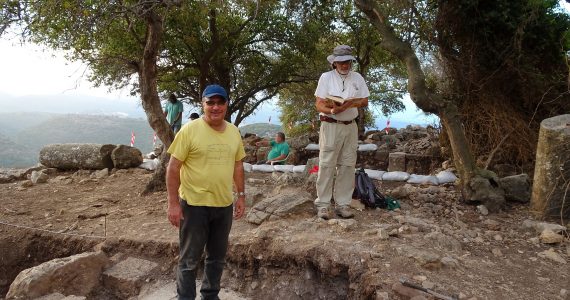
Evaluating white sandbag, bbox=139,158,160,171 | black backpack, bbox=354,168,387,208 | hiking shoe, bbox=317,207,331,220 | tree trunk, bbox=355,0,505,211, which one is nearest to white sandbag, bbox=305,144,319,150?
white sandbag, bbox=139,158,160,171

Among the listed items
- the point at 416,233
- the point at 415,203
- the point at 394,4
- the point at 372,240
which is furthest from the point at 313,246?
the point at 394,4

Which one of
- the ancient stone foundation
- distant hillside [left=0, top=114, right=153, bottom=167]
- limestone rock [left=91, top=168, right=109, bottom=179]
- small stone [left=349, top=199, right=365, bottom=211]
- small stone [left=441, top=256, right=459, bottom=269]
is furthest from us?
distant hillside [left=0, top=114, right=153, bottom=167]

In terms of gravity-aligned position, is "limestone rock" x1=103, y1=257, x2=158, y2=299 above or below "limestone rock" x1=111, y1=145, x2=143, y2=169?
below

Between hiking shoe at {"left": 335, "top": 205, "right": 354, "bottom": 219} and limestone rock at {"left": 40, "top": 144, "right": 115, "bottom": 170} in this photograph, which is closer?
hiking shoe at {"left": 335, "top": 205, "right": 354, "bottom": 219}

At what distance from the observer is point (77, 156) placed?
368 inches

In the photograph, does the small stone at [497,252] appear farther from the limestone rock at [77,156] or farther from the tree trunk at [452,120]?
the limestone rock at [77,156]

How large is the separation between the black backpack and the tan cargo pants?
0.53 meters

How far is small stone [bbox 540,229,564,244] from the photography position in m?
4.23

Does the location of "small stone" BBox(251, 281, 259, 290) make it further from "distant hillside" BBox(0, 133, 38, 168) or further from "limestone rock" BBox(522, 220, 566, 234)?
"distant hillside" BBox(0, 133, 38, 168)

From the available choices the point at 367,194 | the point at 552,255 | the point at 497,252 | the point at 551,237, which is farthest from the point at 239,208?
the point at 551,237

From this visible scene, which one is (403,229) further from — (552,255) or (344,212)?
(552,255)

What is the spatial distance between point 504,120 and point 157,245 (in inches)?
247

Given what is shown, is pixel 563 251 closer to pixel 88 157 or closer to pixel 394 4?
pixel 394 4

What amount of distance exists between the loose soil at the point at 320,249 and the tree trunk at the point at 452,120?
0.88 ft
